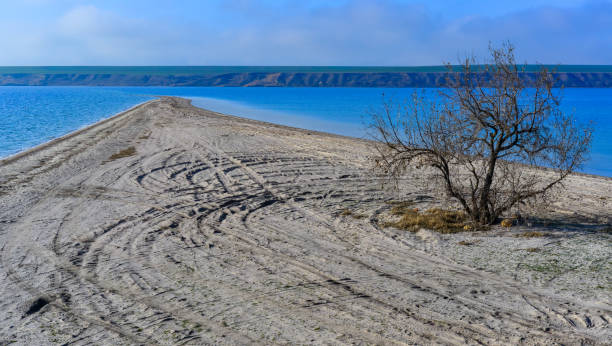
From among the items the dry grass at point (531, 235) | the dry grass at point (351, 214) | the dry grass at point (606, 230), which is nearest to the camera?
the dry grass at point (531, 235)

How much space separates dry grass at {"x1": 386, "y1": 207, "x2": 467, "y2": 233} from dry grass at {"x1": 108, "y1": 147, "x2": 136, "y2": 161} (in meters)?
11.9

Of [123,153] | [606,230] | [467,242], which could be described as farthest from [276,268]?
[123,153]

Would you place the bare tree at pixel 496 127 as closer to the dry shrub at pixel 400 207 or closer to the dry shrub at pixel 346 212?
the dry shrub at pixel 400 207

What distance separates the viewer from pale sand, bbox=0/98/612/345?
18.8 ft

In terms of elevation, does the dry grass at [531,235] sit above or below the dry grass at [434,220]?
above

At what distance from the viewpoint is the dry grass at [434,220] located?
998 cm

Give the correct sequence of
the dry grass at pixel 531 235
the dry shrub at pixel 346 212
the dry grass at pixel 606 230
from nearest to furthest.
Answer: the dry grass at pixel 531 235, the dry grass at pixel 606 230, the dry shrub at pixel 346 212

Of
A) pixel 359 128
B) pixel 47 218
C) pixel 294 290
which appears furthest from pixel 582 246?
pixel 359 128

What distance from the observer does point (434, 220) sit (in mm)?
10305

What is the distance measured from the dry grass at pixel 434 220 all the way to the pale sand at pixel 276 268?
379 mm

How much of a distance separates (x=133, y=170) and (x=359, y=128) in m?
24.8

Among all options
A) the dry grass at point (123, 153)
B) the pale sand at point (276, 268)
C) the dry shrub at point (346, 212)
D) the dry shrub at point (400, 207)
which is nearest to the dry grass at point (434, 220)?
the dry shrub at point (400, 207)

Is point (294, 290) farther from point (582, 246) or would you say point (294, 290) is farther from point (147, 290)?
point (582, 246)

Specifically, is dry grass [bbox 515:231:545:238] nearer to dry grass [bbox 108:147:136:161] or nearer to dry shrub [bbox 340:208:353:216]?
dry shrub [bbox 340:208:353:216]
